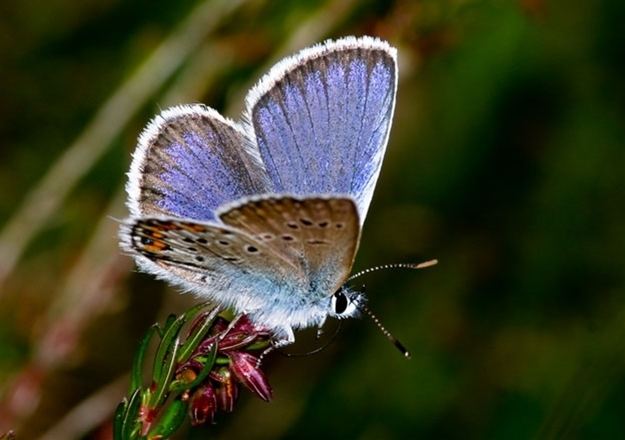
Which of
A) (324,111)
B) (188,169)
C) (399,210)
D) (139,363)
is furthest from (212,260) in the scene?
(399,210)

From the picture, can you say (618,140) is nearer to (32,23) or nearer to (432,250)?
(432,250)

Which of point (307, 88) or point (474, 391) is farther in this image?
point (474, 391)

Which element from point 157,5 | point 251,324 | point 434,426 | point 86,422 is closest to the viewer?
point 251,324

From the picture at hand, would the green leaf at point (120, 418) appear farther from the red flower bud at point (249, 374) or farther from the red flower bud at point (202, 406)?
the red flower bud at point (249, 374)

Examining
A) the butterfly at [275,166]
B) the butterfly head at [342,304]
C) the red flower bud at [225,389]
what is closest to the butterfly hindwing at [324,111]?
the butterfly at [275,166]

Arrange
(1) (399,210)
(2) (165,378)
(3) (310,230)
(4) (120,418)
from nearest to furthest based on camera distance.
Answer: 1. (4) (120,418)
2. (2) (165,378)
3. (3) (310,230)
4. (1) (399,210)

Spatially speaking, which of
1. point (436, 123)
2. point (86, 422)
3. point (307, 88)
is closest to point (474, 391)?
point (436, 123)

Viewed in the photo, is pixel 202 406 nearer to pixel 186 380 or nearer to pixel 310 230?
pixel 186 380
